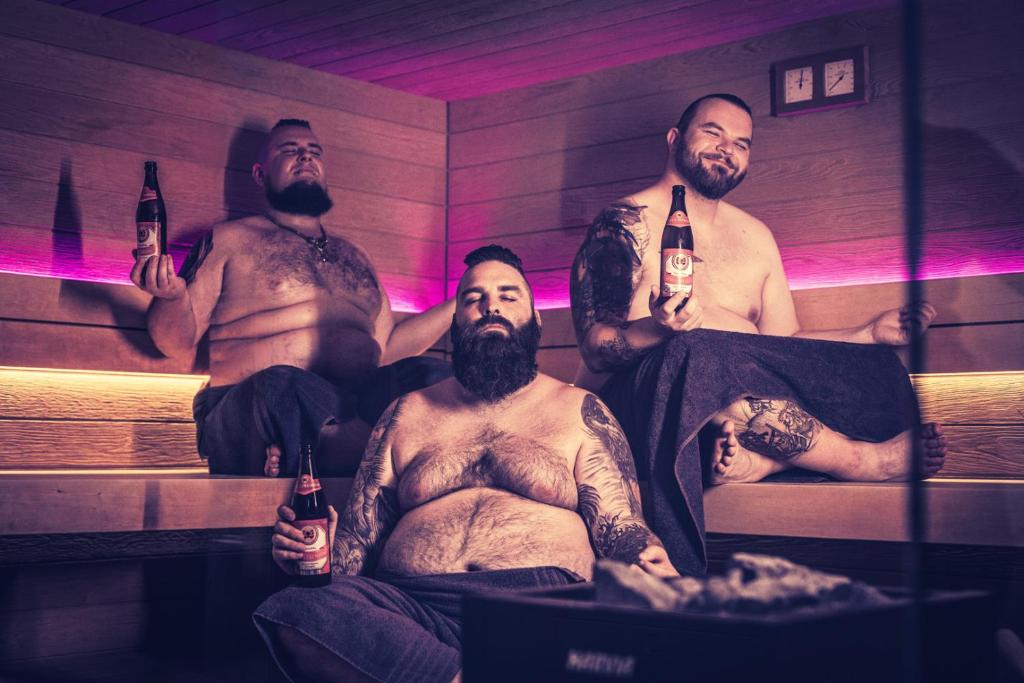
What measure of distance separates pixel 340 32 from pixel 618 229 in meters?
1.26

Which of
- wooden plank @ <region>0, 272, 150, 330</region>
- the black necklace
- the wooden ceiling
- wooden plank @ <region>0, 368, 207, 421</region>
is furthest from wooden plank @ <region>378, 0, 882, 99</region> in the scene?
wooden plank @ <region>0, 368, 207, 421</region>

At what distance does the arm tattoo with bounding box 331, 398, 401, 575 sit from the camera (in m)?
2.60

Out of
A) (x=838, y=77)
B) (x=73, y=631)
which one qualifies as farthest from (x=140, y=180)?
(x=838, y=77)

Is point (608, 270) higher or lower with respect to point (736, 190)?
lower

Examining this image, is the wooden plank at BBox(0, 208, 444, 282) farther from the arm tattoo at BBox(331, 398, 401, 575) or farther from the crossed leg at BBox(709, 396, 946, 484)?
the crossed leg at BBox(709, 396, 946, 484)

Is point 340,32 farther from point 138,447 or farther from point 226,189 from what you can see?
point 138,447

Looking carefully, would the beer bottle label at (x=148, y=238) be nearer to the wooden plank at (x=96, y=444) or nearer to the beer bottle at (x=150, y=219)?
the beer bottle at (x=150, y=219)

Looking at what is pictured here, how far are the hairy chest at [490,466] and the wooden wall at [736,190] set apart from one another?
0.88m

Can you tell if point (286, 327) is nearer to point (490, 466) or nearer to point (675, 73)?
point (490, 466)

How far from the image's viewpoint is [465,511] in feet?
8.32

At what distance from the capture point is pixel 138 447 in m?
3.80

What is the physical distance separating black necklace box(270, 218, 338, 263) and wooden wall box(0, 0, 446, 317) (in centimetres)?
33

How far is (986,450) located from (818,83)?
1.93 meters

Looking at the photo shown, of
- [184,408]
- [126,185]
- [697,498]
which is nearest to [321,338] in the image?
[184,408]
